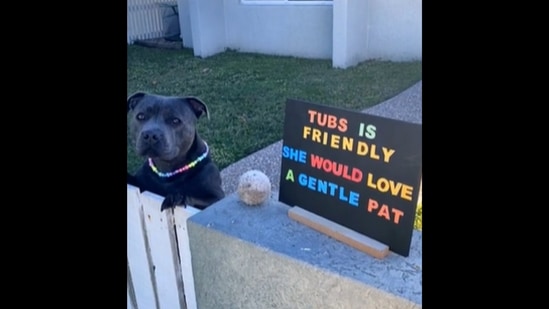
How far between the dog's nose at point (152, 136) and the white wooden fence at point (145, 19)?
991cm

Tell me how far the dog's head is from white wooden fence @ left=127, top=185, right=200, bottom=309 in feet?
0.56

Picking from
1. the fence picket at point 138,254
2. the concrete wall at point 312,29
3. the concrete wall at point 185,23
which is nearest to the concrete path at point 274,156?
the fence picket at point 138,254

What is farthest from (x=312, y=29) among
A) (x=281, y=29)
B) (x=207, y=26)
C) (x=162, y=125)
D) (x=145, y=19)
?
(x=162, y=125)

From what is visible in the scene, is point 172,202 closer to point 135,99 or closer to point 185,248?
point 185,248

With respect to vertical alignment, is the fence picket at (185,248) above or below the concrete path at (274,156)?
above

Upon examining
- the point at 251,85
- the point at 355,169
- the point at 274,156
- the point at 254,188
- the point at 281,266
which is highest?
the point at 355,169

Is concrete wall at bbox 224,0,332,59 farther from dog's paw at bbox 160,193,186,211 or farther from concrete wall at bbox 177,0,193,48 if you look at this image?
dog's paw at bbox 160,193,186,211

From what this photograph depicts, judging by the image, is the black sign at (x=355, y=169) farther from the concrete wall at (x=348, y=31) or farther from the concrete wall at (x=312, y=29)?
the concrete wall at (x=348, y=31)

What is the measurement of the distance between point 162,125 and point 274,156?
228 cm

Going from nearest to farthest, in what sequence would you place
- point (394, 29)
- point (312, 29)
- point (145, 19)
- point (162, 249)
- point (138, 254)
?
point (162, 249)
point (138, 254)
point (394, 29)
point (312, 29)
point (145, 19)

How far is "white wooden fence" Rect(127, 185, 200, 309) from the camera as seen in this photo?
5.47 feet

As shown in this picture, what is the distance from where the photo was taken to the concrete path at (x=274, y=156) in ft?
12.1

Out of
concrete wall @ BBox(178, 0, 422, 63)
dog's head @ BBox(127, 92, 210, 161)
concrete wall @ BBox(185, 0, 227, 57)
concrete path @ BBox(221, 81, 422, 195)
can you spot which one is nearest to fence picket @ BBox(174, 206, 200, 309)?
dog's head @ BBox(127, 92, 210, 161)

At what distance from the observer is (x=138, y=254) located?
1.86 meters
